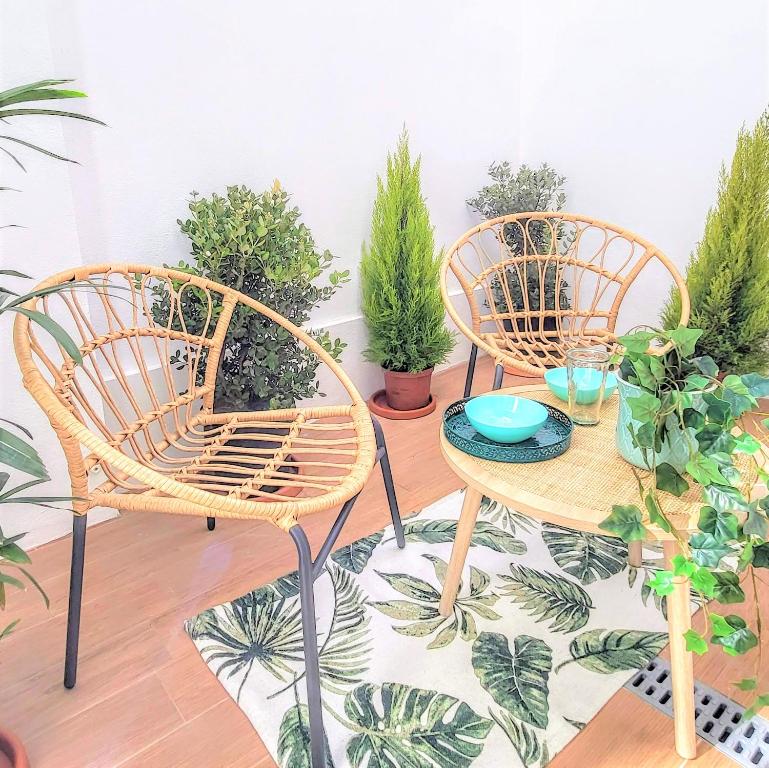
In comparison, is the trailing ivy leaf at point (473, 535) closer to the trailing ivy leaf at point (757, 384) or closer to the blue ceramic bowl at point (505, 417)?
the blue ceramic bowl at point (505, 417)

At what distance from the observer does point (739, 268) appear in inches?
98.5

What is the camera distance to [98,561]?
1829mm

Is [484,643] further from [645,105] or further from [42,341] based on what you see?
[645,105]

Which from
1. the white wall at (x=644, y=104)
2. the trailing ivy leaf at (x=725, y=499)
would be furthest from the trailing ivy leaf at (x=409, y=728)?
the white wall at (x=644, y=104)

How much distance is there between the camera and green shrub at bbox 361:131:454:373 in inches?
101

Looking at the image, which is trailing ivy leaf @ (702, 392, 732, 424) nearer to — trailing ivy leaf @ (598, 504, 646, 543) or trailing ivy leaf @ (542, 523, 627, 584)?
trailing ivy leaf @ (598, 504, 646, 543)

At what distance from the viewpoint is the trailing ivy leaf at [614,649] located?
1.43 m

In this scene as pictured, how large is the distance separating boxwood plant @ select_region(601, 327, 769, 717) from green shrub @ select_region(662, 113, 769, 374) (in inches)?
63.2

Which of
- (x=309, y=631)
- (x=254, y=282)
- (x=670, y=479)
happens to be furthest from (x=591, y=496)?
(x=254, y=282)

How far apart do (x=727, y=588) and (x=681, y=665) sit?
1.10 feet

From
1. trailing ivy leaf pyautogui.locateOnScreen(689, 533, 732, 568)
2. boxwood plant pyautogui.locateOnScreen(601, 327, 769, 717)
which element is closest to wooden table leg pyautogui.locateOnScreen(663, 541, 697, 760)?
boxwood plant pyautogui.locateOnScreen(601, 327, 769, 717)

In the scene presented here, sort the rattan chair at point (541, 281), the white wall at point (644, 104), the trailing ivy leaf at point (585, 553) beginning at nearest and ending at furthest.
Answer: the trailing ivy leaf at point (585, 553) → the rattan chair at point (541, 281) → the white wall at point (644, 104)

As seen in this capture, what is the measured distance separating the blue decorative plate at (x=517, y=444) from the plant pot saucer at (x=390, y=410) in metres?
1.28

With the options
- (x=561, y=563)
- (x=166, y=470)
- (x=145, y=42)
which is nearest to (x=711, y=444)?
(x=561, y=563)
